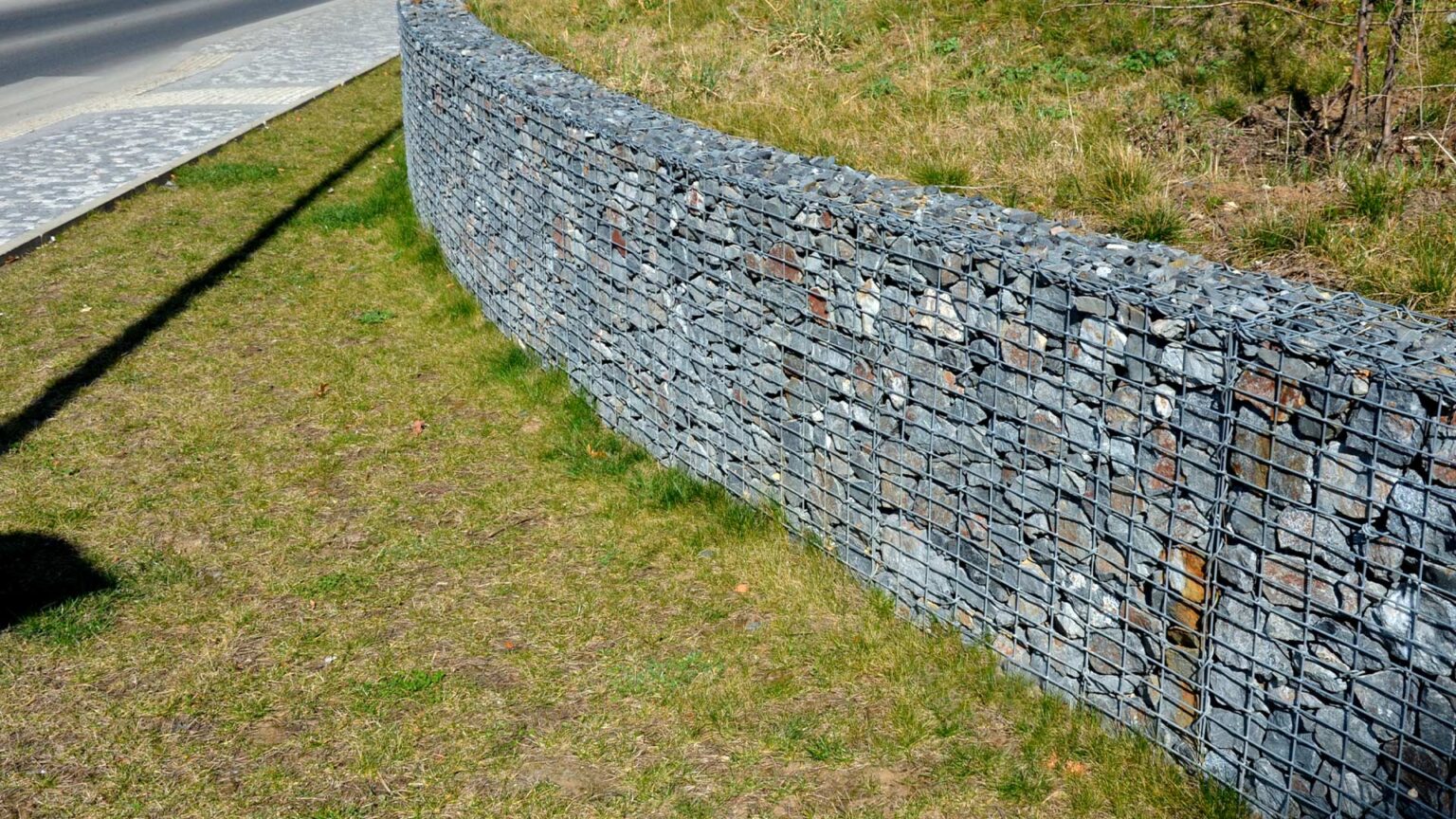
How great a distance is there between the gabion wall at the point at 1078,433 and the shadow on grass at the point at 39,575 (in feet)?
7.80

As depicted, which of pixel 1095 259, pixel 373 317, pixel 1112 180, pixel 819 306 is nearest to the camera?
pixel 1095 259

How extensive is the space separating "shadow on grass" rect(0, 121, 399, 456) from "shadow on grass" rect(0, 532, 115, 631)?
1047 mm

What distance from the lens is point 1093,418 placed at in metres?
3.69

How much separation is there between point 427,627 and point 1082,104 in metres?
4.21

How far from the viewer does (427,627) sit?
4.74m

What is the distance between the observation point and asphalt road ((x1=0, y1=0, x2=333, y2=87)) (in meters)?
15.9

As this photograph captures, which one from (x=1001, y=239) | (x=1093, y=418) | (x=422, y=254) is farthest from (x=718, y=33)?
(x=1093, y=418)

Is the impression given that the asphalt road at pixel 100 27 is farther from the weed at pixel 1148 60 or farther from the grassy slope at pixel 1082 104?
the weed at pixel 1148 60

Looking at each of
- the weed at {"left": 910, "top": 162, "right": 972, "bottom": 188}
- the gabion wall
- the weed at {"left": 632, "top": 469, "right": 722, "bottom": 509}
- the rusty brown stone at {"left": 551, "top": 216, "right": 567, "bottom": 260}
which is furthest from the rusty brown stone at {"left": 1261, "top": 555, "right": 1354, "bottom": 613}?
the rusty brown stone at {"left": 551, "top": 216, "right": 567, "bottom": 260}

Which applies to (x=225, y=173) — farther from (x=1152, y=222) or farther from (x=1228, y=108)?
(x=1152, y=222)

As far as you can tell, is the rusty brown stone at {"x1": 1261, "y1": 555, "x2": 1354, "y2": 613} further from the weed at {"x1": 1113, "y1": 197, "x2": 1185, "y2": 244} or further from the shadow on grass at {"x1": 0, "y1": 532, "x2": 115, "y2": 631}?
the shadow on grass at {"x1": 0, "y1": 532, "x2": 115, "y2": 631}

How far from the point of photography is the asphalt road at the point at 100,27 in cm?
1588

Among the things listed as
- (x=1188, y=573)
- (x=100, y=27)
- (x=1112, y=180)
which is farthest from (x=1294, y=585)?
(x=100, y=27)

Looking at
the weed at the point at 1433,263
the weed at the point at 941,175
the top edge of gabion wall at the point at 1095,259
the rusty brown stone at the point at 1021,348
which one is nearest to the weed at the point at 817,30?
the top edge of gabion wall at the point at 1095,259
